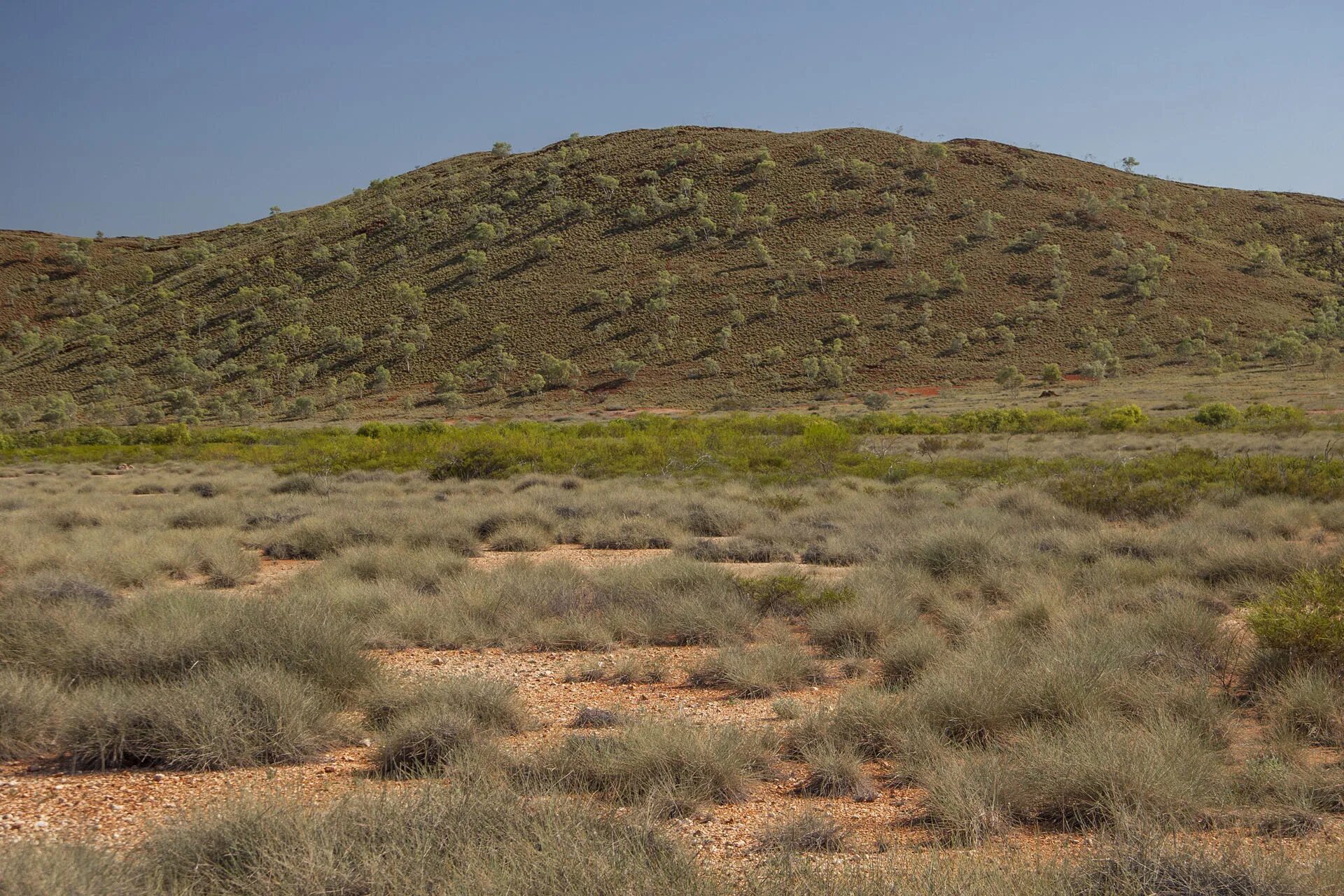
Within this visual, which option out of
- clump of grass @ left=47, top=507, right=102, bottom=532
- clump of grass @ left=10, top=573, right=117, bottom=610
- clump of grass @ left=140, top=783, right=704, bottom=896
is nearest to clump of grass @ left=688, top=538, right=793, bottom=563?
clump of grass @ left=10, top=573, right=117, bottom=610

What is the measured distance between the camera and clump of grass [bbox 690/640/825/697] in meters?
7.14

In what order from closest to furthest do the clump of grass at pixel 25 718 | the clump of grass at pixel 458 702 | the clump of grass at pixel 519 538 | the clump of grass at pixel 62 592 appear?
1. the clump of grass at pixel 25 718
2. the clump of grass at pixel 458 702
3. the clump of grass at pixel 62 592
4. the clump of grass at pixel 519 538

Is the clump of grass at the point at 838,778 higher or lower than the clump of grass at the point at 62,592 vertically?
lower

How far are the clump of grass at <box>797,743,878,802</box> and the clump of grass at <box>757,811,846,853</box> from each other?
0.65 m

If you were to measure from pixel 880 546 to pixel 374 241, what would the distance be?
86.3 metres

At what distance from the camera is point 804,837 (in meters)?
4.26

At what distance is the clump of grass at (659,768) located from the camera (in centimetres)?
480

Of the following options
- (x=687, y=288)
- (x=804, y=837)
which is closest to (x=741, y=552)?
(x=804, y=837)

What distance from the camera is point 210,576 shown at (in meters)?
11.6

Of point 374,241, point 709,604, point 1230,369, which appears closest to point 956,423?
point 709,604

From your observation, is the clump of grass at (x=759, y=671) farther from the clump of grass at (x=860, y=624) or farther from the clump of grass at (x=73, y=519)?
the clump of grass at (x=73, y=519)

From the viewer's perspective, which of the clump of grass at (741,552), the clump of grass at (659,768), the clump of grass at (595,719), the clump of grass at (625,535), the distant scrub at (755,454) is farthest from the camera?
the distant scrub at (755,454)

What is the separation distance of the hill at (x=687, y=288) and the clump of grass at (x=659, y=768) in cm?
5239

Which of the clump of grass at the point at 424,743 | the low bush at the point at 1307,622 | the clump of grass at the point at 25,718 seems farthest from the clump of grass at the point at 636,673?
the low bush at the point at 1307,622
